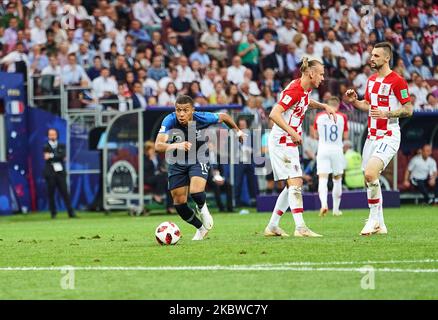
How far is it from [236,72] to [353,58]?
4.43 m

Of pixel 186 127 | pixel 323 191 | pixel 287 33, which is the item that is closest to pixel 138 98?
pixel 287 33

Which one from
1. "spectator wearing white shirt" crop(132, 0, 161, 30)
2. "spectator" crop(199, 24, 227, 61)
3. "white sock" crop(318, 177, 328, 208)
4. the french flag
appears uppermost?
"spectator wearing white shirt" crop(132, 0, 161, 30)

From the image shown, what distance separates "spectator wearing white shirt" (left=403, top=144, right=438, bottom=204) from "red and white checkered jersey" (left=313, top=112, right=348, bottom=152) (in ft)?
20.0

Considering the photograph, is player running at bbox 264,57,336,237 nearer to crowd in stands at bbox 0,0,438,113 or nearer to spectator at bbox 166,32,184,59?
crowd in stands at bbox 0,0,438,113

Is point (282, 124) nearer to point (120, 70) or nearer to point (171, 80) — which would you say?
point (171, 80)

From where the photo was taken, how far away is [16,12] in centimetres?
2944

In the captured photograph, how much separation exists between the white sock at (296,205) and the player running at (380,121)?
967 millimetres

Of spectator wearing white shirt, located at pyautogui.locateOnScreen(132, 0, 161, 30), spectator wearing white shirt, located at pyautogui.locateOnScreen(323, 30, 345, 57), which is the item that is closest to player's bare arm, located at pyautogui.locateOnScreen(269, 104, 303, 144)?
spectator wearing white shirt, located at pyautogui.locateOnScreen(132, 0, 161, 30)

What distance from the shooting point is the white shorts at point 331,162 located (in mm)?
23688

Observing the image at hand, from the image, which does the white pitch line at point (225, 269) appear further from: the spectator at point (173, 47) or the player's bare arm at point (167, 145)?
the spectator at point (173, 47)

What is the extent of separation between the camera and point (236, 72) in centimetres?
3038

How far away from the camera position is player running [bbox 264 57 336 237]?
1526 cm
